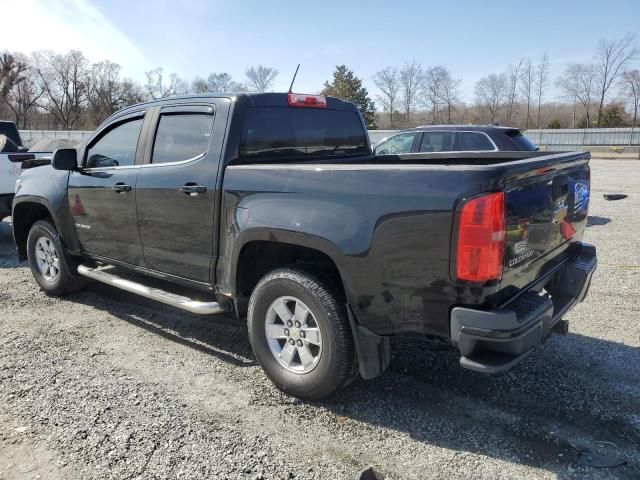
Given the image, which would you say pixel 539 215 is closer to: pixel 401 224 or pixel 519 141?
pixel 401 224

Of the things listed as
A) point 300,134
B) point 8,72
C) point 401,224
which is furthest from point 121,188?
point 8,72

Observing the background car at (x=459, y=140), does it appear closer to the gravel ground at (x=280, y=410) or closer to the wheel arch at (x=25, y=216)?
the gravel ground at (x=280, y=410)

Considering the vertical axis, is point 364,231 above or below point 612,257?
above

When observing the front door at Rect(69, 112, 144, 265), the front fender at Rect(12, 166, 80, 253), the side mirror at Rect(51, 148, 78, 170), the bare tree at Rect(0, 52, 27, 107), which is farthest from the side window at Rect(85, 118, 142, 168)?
the bare tree at Rect(0, 52, 27, 107)

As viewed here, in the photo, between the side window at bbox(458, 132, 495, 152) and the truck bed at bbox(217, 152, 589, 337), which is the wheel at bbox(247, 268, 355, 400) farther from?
the side window at bbox(458, 132, 495, 152)

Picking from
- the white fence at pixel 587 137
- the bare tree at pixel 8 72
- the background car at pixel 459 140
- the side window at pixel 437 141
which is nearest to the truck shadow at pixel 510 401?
the background car at pixel 459 140

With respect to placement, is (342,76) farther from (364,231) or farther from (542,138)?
(364,231)

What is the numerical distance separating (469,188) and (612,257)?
5.47 metres

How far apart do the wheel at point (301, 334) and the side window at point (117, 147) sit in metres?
1.93

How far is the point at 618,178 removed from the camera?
60.4 feet

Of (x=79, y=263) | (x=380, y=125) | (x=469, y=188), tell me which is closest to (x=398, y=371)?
(x=469, y=188)

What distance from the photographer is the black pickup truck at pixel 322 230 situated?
262 cm

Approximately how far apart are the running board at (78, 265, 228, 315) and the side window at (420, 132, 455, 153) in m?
6.09

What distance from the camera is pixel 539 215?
295 centimetres
